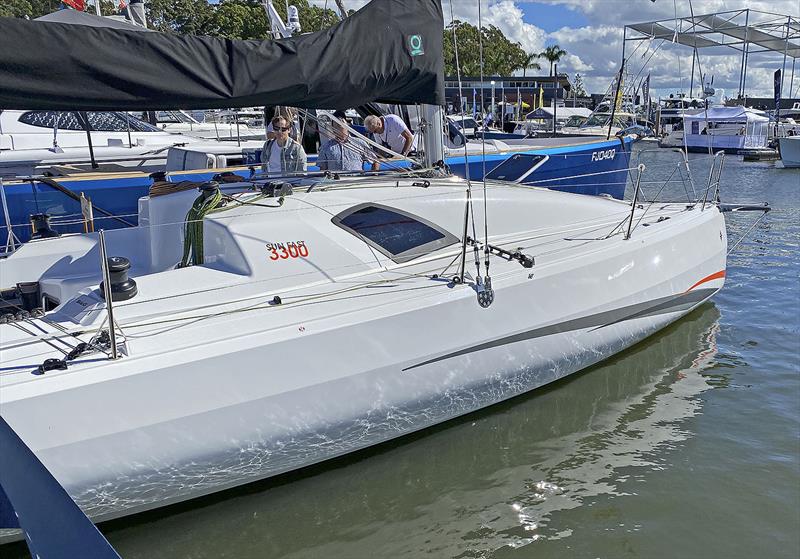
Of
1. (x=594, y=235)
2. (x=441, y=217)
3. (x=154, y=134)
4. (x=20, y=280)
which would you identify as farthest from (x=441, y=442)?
(x=154, y=134)

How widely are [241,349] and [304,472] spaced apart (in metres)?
1.12

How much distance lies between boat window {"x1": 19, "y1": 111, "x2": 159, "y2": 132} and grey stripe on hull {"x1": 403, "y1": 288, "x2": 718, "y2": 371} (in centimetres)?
944

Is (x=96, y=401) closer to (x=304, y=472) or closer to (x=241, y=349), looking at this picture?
(x=241, y=349)

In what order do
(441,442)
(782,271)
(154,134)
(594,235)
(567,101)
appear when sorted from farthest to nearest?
(567,101) < (154,134) < (782,271) < (594,235) < (441,442)

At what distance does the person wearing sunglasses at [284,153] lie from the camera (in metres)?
5.52

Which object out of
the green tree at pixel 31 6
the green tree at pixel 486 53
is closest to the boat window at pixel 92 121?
the green tree at pixel 31 6

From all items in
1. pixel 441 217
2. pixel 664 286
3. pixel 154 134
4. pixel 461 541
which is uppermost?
pixel 154 134

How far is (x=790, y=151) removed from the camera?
24.8m

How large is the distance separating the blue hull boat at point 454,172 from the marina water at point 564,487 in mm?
Answer: 1770

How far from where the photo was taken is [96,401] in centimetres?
283

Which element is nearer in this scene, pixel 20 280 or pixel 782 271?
pixel 20 280

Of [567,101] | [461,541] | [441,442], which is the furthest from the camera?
[567,101]

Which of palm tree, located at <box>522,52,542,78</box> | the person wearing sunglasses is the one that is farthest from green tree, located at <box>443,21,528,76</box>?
the person wearing sunglasses

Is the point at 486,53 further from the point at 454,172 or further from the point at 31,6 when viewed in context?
the point at 454,172
